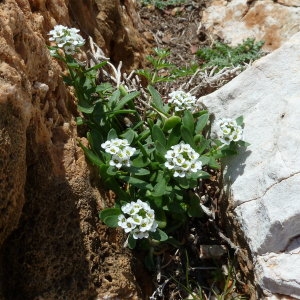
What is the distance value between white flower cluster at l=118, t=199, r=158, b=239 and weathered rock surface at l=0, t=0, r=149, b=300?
7.3 inches

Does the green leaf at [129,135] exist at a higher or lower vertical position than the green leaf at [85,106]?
lower

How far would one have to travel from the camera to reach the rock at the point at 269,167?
8.15ft

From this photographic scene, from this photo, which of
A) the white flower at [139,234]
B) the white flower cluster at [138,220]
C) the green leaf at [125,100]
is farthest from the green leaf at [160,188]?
the green leaf at [125,100]

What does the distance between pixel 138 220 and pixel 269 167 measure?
2.30 feet

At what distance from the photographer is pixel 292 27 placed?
14.9ft

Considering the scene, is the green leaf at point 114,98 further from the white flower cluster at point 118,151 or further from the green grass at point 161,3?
the green grass at point 161,3

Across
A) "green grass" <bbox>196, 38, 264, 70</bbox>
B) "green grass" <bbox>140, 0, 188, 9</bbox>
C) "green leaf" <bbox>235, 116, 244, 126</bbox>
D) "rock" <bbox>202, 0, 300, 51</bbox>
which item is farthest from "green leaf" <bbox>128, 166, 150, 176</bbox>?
"green grass" <bbox>140, 0, 188, 9</bbox>

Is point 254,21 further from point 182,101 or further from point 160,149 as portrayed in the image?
point 160,149

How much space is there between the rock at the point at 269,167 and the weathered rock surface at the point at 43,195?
63cm

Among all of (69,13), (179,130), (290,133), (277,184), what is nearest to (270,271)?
(277,184)

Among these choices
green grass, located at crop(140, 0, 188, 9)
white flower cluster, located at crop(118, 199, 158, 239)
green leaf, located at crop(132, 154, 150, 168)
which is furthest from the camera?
green grass, located at crop(140, 0, 188, 9)

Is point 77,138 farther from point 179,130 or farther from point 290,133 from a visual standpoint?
point 290,133

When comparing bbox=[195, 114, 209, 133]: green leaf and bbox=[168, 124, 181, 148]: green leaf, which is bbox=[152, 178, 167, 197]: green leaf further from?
bbox=[195, 114, 209, 133]: green leaf

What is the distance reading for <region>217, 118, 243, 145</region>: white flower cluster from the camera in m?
2.75
